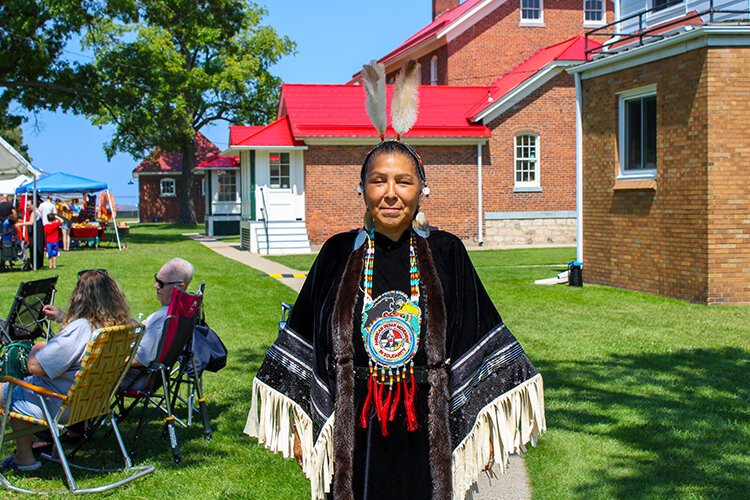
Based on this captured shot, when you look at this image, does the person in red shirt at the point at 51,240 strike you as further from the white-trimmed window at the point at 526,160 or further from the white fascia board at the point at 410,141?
the white-trimmed window at the point at 526,160

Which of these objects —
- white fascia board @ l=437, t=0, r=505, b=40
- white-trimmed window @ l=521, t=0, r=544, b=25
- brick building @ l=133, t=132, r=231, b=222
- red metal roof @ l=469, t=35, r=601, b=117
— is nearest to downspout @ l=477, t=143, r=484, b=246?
red metal roof @ l=469, t=35, r=601, b=117

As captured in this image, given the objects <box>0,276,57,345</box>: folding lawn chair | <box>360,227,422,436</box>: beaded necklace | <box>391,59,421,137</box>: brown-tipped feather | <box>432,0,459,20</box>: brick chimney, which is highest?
<box>432,0,459,20</box>: brick chimney

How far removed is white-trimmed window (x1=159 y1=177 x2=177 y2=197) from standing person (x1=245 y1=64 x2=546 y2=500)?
5400cm

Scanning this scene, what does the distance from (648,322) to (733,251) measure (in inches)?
98.6

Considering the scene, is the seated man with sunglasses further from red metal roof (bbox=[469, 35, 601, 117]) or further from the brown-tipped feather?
red metal roof (bbox=[469, 35, 601, 117])

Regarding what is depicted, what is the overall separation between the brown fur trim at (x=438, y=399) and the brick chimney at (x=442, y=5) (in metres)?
38.9

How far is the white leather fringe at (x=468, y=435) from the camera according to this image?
3.33 metres

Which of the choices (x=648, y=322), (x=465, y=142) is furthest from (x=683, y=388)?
(x=465, y=142)

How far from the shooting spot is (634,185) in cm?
1462

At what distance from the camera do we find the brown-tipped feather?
3.66m

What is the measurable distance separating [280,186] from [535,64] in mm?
10171

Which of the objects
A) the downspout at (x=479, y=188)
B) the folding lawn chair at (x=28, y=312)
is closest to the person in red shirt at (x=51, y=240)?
the downspout at (x=479, y=188)

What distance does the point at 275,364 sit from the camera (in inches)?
140

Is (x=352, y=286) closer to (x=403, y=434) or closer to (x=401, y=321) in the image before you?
(x=401, y=321)
